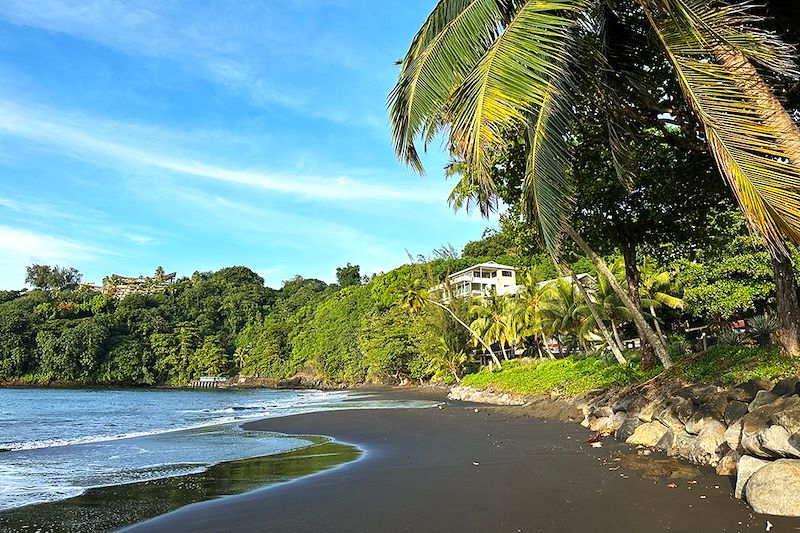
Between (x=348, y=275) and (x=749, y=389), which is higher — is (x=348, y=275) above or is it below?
above

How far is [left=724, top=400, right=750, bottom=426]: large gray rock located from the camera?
735 cm

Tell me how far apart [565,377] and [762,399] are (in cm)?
1594

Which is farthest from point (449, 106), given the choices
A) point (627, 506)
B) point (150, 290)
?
point (150, 290)

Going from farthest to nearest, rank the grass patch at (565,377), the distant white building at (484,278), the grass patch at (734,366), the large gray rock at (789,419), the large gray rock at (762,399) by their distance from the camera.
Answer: the distant white building at (484,278) < the grass patch at (565,377) < the grass patch at (734,366) < the large gray rock at (762,399) < the large gray rock at (789,419)

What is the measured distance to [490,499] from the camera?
629 cm

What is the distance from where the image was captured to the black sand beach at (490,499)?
17.2 ft

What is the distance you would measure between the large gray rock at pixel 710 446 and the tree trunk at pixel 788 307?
2.86 metres

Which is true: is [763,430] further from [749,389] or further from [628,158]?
[628,158]

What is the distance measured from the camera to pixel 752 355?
10.9m

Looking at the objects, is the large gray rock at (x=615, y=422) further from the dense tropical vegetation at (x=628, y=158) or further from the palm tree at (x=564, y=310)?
the palm tree at (x=564, y=310)

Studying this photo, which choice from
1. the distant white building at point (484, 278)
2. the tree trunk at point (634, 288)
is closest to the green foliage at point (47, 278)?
the distant white building at point (484, 278)

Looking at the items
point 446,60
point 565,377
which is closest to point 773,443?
point 446,60

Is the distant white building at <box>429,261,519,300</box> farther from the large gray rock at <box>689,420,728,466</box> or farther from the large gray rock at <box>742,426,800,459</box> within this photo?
the large gray rock at <box>742,426,800,459</box>

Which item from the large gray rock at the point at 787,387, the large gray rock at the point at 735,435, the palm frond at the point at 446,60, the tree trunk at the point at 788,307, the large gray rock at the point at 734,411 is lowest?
the large gray rock at the point at 735,435
